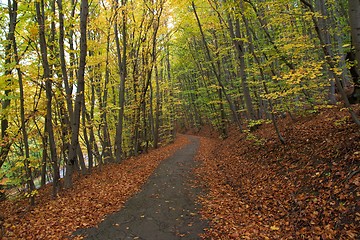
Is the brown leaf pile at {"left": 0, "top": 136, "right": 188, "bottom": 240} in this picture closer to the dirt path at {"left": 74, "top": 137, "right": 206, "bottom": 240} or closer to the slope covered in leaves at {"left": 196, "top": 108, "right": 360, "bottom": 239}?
the dirt path at {"left": 74, "top": 137, "right": 206, "bottom": 240}

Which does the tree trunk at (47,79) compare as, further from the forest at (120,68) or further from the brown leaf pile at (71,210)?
the brown leaf pile at (71,210)

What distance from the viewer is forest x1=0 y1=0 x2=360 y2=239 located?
884 cm

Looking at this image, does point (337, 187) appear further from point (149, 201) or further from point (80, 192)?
point (80, 192)

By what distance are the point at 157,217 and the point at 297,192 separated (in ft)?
13.0

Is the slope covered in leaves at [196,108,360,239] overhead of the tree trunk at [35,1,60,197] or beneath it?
beneath

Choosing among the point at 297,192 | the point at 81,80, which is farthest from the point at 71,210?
the point at 297,192

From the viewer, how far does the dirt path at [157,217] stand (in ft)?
18.7

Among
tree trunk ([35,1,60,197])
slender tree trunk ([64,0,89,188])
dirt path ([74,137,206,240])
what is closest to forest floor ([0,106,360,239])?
dirt path ([74,137,206,240])

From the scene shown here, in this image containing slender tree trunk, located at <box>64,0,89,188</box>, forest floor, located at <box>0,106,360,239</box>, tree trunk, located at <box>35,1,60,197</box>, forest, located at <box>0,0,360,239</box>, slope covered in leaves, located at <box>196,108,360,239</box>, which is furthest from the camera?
slender tree trunk, located at <box>64,0,89,188</box>

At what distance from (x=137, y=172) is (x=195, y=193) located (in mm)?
4635

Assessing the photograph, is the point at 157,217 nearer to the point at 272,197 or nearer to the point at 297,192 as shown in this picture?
the point at 272,197

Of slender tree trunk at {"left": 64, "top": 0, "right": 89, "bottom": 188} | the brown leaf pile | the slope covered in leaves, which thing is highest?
slender tree trunk at {"left": 64, "top": 0, "right": 89, "bottom": 188}

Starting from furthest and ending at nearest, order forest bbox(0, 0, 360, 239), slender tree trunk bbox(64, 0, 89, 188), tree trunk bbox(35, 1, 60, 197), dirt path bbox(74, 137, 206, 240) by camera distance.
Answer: slender tree trunk bbox(64, 0, 89, 188) → forest bbox(0, 0, 360, 239) → tree trunk bbox(35, 1, 60, 197) → dirt path bbox(74, 137, 206, 240)

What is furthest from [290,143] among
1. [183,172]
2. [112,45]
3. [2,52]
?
[112,45]
